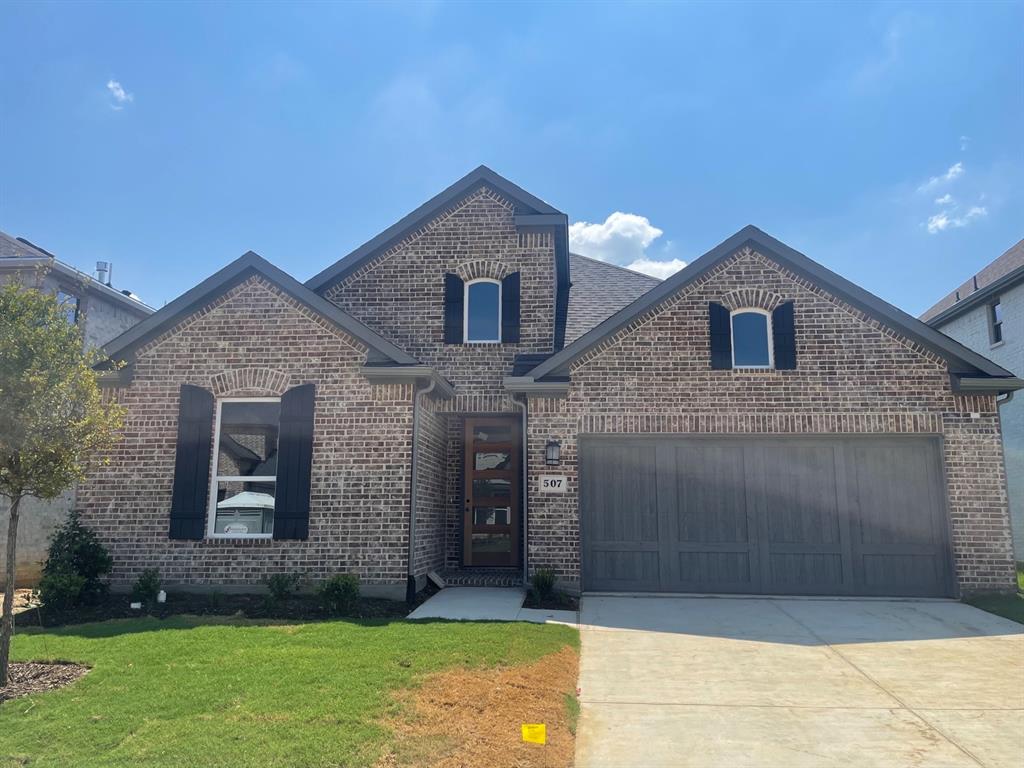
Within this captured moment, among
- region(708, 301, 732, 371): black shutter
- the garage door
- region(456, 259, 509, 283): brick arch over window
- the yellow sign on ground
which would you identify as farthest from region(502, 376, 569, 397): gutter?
the yellow sign on ground

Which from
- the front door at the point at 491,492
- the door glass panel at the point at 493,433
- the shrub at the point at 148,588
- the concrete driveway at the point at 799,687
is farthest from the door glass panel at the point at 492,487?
the shrub at the point at 148,588

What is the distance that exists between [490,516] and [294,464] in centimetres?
369

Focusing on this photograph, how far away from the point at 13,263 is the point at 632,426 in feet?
41.8

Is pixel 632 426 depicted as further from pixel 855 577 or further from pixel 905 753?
pixel 905 753

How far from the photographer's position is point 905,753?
4621 mm

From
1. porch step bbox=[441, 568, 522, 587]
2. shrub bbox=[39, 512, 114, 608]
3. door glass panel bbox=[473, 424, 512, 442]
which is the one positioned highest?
door glass panel bbox=[473, 424, 512, 442]

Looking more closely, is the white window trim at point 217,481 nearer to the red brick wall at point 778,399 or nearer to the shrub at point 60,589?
the shrub at point 60,589

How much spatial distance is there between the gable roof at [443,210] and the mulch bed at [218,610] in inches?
224

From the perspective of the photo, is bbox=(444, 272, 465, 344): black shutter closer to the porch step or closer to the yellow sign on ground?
the porch step

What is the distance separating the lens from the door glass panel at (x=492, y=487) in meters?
12.0

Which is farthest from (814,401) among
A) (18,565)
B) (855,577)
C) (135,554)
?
(18,565)

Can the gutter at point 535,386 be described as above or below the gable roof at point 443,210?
below

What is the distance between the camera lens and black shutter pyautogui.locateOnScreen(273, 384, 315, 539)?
9656 mm

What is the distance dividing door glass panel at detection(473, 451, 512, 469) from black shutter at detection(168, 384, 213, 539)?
14.2 feet
